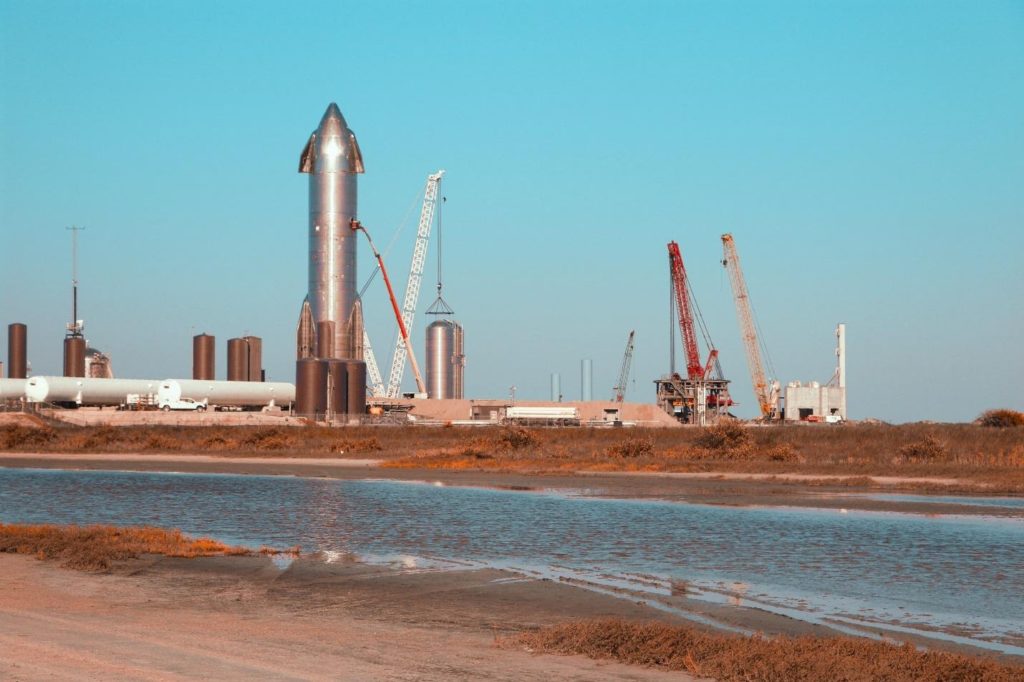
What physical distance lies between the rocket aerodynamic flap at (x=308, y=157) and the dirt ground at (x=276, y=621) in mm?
111163

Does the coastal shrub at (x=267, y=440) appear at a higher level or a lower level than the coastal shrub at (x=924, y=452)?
lower

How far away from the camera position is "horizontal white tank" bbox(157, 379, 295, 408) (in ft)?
420

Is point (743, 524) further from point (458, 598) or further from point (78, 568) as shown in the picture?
point (78, 568)

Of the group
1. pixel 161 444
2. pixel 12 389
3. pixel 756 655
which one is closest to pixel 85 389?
pixel 12 389

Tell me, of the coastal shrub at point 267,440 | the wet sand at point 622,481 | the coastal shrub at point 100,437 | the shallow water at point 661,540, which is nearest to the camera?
the shallow water at point 661,540

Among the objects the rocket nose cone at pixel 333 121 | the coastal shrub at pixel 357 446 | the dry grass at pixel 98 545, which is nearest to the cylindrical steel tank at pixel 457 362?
the rocket nose cone at pixel 333 121

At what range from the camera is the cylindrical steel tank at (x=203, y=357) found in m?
145

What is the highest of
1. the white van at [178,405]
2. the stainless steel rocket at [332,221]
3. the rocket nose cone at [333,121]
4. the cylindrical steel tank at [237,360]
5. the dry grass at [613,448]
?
the rocket nose cone at [333,121]

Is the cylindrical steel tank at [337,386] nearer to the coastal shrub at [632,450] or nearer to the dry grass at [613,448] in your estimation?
the dry grass at [613,448]

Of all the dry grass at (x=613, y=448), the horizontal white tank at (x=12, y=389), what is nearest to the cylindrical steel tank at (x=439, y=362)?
the horizontal white tank at (x=12, y=389)

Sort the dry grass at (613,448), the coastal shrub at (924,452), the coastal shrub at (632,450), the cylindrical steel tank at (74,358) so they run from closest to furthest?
1. the dry grass at (613,448)
2. the coastal shrub at (924,452)
3. the coastal shrub at (632,450)
4. the cylindrical steel tank at (74,358)

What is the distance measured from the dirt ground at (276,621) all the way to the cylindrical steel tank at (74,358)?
425 feet

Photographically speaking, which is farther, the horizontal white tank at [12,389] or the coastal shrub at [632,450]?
the horizontal white tank at [12,389]

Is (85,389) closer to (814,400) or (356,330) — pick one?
(356,330)
